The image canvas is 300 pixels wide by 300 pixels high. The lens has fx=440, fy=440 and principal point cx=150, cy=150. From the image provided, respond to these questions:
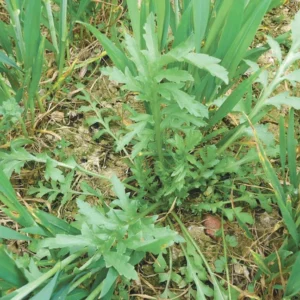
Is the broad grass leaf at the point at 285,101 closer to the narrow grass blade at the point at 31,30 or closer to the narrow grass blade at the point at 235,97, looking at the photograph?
the narrow grass blade at the point at 235,97

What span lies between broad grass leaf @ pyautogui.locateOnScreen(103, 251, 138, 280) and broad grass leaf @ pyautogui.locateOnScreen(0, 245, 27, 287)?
19 cm

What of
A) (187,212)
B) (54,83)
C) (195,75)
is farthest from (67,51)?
(187,212)

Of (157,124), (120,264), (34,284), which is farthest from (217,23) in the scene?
(34,284)

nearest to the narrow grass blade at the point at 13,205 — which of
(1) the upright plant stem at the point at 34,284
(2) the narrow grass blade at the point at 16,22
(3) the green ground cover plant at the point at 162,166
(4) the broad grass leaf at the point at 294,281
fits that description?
(3) the green ground cover plant at the point at 162,166

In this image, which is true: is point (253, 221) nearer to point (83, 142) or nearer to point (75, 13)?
point (83, 142)

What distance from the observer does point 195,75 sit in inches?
46.5

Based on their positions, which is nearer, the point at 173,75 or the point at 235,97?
the point at 173,75

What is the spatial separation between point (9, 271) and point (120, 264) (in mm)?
231

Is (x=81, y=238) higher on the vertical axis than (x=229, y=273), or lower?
higher

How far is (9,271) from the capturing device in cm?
92

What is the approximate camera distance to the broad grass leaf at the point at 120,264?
2.97 feet

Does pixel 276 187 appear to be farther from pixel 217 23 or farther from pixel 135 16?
pixel 135 16

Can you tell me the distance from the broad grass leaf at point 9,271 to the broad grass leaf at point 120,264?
0.64 feet

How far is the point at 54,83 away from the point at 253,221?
32.6 inches
